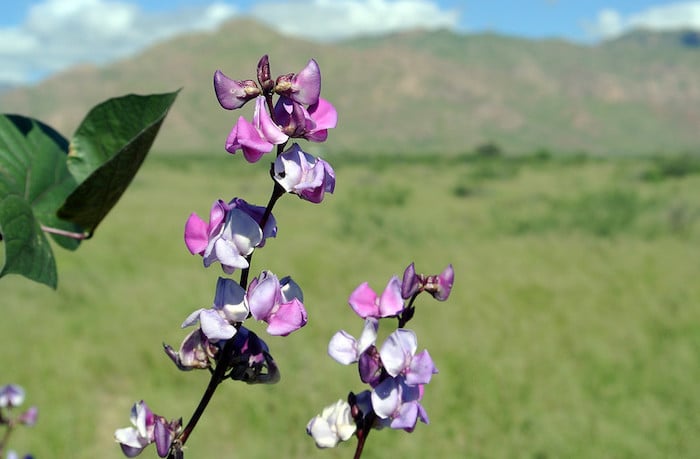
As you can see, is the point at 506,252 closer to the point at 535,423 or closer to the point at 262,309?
the point at 535,423

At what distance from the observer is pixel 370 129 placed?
80000 mm

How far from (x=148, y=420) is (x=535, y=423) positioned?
322 cm

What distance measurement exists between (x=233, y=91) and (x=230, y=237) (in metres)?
0.09

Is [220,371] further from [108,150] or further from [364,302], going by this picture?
[108,150]

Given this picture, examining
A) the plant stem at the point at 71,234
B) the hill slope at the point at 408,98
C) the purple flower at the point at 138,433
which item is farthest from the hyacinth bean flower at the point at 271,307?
the hill slope at the point at 408,98

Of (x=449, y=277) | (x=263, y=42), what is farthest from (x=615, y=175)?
(x=263, y=42)

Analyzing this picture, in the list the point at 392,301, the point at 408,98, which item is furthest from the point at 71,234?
the point at 408,98

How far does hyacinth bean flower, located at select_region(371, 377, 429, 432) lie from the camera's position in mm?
405

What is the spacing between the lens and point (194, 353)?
44 cm

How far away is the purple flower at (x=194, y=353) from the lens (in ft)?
1.43

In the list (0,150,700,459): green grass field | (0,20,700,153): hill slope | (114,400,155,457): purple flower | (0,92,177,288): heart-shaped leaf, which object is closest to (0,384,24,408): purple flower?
(0,92,177,288): heart-shaped leaf

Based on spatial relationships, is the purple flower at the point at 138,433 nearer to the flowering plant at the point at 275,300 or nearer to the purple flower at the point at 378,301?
the flowering plant at the point at 275,300

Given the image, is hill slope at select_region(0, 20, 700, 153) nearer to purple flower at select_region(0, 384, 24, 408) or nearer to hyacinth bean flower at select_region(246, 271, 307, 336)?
purple flower at select_region(0, 384, 24, 408)

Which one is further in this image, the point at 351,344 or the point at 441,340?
the point at 441,340
